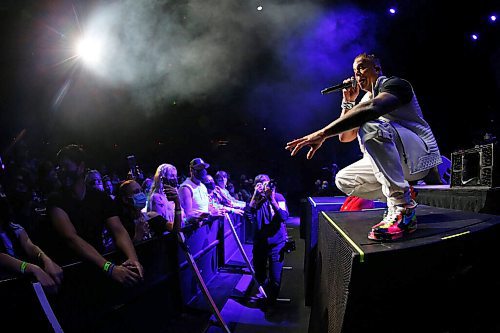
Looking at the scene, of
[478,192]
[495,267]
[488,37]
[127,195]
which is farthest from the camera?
[488,37]

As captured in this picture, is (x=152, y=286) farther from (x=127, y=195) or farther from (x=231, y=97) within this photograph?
(x=231, y=97)

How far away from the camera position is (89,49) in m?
9.08

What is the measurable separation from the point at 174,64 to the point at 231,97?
395 cm

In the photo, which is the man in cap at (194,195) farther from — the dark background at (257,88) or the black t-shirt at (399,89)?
the dark background at (257,88)

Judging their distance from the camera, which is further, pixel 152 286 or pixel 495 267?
pixel 152 286

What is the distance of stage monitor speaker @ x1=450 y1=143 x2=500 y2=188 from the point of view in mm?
2277

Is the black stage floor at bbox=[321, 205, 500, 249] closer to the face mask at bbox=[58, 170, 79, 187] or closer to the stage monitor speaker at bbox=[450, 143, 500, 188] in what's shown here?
the stage monitor speaker at bbox=[450, 143, 500, 188]

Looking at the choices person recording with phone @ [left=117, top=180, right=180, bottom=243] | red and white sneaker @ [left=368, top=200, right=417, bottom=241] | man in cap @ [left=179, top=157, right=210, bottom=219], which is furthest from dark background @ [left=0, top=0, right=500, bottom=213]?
red and white sneaker @ [left=368, top=200, right=417, bottom=241]

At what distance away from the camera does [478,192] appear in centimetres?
220

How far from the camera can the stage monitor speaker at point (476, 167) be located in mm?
2277

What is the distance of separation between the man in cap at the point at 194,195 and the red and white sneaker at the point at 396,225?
4259 millimetres

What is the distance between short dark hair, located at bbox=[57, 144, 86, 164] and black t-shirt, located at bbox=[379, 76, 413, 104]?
8.69ft

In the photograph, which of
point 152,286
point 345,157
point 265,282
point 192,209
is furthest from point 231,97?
point 152,286

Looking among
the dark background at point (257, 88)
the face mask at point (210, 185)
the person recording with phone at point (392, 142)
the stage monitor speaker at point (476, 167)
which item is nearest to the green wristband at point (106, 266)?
the person recording with phone at point (392, 142)
